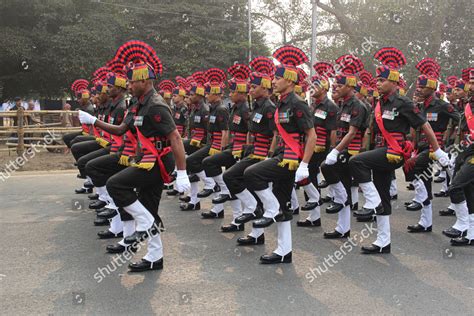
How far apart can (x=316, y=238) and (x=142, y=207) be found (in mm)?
2674

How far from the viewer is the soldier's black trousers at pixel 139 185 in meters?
5.26

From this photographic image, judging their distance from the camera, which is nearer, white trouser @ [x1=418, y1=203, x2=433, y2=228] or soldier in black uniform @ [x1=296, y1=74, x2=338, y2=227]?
white trouser @ [x1=418, y1=203, x2=433, y2=228]

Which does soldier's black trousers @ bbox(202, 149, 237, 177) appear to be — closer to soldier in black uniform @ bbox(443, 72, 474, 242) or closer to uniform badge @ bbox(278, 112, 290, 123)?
uniform badge @ bbox(278, 112, 290, 123)

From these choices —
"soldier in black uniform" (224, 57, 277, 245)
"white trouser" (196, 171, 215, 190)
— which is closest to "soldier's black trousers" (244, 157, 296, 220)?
"soldier in black uniform" (224, 57, 277, 245)

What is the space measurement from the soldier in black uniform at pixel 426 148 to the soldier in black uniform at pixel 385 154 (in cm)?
128

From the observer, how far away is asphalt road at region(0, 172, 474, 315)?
176 inches

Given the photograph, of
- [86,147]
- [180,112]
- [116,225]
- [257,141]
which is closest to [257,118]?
[257,141]

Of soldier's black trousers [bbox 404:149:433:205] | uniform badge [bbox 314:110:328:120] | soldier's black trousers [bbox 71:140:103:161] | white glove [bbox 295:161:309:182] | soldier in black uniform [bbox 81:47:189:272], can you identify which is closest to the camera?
soldier in black uniform [bbox 81:47:189:272]

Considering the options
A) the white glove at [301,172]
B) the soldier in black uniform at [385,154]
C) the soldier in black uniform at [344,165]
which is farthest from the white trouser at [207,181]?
the white glove at [301,172]

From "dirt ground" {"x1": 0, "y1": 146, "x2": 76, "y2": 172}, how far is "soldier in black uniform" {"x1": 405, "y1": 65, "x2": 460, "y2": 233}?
9864mm

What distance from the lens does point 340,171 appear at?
7.20 meters

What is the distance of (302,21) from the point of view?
29031 mm

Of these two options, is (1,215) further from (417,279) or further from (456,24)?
(456,24)

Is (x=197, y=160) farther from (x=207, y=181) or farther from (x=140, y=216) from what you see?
(x=140, y=216)
